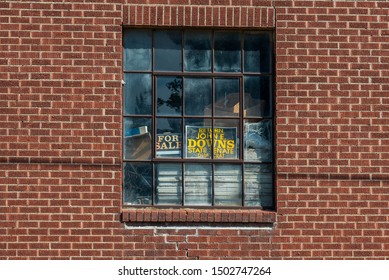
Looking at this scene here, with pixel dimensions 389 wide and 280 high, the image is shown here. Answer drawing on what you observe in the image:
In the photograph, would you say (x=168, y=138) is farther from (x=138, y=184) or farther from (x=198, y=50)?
(x=198, y=50)

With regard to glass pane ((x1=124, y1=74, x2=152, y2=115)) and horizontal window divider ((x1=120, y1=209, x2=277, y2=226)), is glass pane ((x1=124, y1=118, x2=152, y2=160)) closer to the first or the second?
glass pane ((x1=124, y1=74, x2=152, y2=115))

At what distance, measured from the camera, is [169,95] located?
6379 mm

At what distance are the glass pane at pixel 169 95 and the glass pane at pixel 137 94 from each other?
0.12 metres

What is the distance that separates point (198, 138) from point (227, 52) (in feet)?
3.16

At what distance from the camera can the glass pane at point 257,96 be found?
6.41 m

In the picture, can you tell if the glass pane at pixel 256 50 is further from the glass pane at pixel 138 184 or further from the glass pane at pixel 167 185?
the glass pane at pixel 138 184

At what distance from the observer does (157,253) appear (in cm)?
618

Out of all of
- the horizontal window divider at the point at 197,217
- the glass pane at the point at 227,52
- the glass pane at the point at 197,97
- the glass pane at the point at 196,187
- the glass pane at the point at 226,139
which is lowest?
the horizontal window divider at the point at 197,217

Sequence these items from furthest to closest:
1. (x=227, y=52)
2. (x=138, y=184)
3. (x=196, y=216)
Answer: (x=227, y=52)
(x=138, y=184)
(x=196, y=216)

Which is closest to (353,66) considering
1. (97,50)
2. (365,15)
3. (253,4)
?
(365,15)

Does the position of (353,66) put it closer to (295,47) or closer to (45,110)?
(295,47)

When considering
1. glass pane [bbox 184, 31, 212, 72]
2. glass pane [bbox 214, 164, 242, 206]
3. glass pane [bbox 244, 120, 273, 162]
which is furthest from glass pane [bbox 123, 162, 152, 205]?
glass pane [bbox 184, 31, 212, 72]

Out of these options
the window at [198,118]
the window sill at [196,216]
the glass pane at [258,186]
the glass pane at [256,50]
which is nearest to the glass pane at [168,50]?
the window at [198,118]

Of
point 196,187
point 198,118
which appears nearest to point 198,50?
point 198,118
